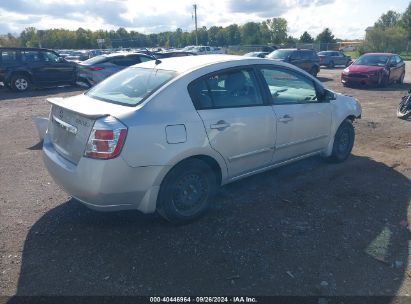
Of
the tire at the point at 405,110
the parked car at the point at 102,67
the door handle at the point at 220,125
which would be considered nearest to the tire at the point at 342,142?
the door handle at the point at 220,125

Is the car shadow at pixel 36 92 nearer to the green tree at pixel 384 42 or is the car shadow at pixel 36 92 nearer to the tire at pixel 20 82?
the tire at pixel 20 82

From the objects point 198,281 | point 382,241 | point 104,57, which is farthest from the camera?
point 104,57

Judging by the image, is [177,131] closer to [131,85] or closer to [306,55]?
[131,85]

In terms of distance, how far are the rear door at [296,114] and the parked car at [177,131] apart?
1cm

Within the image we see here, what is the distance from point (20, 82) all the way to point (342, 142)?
46.4 ft

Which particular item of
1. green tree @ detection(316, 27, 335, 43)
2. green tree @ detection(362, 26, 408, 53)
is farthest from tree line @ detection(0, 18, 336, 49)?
green tree @ detection(362, 26, 408, 53)

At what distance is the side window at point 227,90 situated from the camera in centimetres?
375

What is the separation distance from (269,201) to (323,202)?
2.09 feet

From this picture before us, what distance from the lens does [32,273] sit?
3070 mm

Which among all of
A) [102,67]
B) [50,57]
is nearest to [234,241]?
[102,67]

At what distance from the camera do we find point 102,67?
14227mm

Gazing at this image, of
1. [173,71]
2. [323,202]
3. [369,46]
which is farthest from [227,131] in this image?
[369,46]

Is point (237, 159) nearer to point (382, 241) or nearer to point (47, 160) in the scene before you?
point (382, 241)

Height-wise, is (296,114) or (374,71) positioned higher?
(296,114)
